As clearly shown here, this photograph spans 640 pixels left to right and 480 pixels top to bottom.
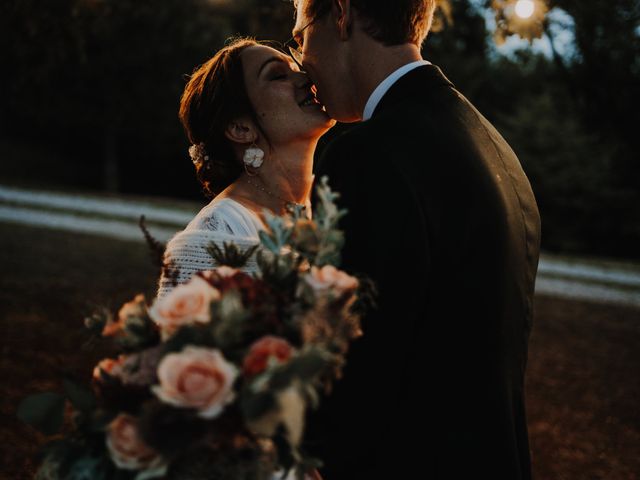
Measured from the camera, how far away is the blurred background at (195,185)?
19.8 feet

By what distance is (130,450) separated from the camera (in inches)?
57.1

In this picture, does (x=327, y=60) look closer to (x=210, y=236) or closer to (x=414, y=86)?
(x=414, y=86)

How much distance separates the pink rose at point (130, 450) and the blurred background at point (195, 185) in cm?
30

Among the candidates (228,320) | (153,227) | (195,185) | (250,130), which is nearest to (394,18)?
(228,320)

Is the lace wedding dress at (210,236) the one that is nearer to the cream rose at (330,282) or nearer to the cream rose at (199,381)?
the cream rose at (330,282)

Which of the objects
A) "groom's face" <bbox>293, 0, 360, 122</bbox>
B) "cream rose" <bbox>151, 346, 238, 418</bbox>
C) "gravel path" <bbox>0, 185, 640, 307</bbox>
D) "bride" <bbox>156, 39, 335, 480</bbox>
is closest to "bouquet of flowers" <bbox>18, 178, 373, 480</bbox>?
"cream rose" <bbox>151, 346, 238, 418</bbox>

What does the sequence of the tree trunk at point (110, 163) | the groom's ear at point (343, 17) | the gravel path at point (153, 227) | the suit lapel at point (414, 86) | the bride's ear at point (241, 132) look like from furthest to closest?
the tree trunk at point (110, 163) → the gravel path at point (153, 227) → the bride's ear at point (241, 132) → the groom's ear at point (343, 17) → the suit lapel at point (414, 86)

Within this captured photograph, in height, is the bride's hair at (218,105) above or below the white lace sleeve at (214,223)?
above

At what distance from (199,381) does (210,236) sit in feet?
Answer: 5.04

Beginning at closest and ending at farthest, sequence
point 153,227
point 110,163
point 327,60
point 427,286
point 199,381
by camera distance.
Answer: point 199,381 < point 427,286 < point 327,60 < point 153,227 < point 110,163

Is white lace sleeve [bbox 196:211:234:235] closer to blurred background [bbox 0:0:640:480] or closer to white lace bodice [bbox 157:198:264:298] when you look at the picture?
white lace bodice [bbox 157:198:264:298]

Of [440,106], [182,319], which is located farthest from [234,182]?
[182,319]

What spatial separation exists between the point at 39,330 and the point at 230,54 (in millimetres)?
5724

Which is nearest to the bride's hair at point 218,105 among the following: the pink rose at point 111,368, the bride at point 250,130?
the bride at point 250,130
